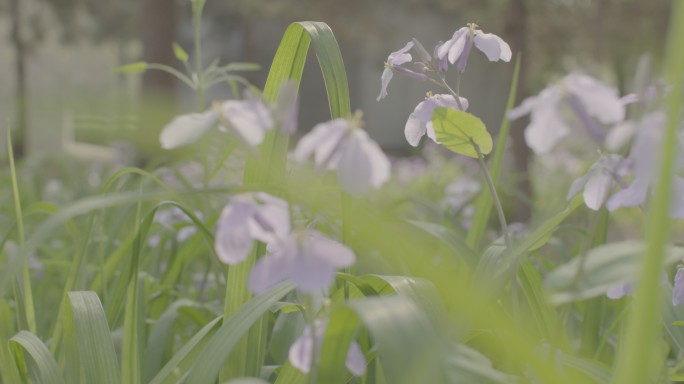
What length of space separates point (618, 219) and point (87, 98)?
1748cm

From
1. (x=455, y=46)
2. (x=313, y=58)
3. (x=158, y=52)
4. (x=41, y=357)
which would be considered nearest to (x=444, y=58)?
(x=455, y=46)

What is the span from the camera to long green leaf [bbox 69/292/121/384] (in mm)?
956

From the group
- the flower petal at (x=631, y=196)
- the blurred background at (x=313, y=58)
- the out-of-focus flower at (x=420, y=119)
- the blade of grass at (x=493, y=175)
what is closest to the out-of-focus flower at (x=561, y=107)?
the flower petal at (x=631, y=196)

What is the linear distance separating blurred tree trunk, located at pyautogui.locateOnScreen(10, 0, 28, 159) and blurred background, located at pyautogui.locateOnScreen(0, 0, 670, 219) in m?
0.03

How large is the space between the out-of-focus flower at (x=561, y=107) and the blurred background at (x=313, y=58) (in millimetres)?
1444

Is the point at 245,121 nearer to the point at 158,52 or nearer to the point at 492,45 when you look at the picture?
the point at 492,45

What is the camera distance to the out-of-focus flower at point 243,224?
561 mm

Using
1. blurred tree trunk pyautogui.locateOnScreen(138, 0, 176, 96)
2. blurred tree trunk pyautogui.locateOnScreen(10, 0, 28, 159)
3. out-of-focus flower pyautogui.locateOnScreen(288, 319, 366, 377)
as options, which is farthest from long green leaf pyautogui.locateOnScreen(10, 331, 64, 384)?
blurred tree trunk pyautogui.locateOnScreen(10, 0, 28, 159)

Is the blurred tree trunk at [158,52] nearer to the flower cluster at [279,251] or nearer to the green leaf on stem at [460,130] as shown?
the green leaf on stem at [460,130]

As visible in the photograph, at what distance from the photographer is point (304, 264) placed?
0.54 metres

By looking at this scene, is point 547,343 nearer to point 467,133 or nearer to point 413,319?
point 467,133

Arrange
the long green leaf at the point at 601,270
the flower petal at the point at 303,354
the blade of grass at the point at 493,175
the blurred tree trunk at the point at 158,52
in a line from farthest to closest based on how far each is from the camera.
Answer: the blurred tree trunk at the point at 158,52, the blade of grass at the point at 493,175, the flower petal at the point at 303,354, the long green leaf at the point at 601,270

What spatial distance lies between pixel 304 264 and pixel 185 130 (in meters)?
0.12

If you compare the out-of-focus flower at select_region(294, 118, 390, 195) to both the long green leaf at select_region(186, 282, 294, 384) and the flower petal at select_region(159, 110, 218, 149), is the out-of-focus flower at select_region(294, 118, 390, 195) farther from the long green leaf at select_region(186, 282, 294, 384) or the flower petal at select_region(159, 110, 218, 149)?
the long green leaf at select_region(186, 282, 294, 384)
